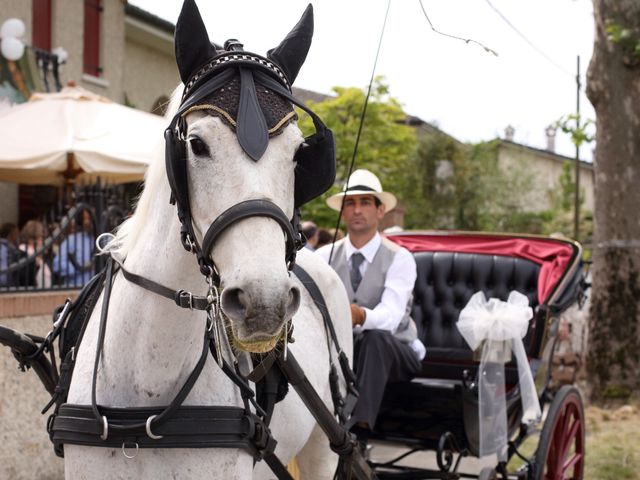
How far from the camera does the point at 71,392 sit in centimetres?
272

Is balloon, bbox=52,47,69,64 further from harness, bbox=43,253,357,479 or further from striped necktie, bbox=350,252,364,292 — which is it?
harness, bbox=43,253,357,479

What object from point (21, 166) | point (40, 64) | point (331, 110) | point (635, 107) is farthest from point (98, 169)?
point (331, 110)

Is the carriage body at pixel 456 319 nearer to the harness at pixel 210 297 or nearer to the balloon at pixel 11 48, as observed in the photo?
the harness at pixel 210 297

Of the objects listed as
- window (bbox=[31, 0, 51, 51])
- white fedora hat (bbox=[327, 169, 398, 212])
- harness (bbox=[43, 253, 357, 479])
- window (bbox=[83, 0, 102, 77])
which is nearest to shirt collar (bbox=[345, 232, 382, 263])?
white fedora hat (bbox=[327, 169, 398, 212])

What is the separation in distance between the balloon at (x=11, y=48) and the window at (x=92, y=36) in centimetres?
Answer: 327

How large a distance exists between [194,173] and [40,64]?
32.5 feet

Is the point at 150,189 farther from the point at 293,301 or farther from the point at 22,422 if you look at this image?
the point at 22,422

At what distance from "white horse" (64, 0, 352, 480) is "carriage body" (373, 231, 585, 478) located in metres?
2.43

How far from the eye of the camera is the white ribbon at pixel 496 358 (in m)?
4.79

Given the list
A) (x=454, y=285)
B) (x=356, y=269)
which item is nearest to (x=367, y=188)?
(x=356, y=269)

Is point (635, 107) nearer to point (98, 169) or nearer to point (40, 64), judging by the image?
point (98, 169)

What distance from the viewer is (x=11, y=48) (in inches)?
388

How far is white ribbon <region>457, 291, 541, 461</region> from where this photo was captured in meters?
4.79

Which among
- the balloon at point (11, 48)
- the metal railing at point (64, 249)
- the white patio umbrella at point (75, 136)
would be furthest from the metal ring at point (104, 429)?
the balloon at point (11, 48)
